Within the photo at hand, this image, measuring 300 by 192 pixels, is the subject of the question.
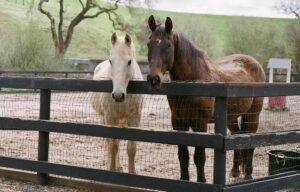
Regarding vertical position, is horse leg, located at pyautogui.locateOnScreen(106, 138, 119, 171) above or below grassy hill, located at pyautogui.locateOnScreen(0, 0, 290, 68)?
below

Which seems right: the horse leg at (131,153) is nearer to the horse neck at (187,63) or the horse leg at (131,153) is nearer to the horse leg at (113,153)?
the horse leg at (113,153)

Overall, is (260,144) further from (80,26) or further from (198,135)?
(80,26)

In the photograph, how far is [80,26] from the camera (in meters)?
65.5

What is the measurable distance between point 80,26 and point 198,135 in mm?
62121

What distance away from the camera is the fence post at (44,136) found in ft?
20.4

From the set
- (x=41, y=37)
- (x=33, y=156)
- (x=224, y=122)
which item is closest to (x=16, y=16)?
(x=41, y=37)

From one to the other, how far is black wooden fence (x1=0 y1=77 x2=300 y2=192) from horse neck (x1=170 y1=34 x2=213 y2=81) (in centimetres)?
40

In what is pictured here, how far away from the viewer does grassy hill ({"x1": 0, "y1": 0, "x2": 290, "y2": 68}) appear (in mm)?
41812

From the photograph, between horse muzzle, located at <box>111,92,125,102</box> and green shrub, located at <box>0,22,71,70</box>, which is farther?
green shrub, located at <box>0,22,71,70</box>

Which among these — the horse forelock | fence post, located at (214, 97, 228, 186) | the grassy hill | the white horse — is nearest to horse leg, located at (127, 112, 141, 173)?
the white horse

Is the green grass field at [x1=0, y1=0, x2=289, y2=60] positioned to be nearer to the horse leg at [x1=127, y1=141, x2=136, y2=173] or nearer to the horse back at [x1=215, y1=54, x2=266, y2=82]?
the horse back at [x1=215, y1=54, x2=266, y2=82]

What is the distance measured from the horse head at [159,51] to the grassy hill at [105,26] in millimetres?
31986

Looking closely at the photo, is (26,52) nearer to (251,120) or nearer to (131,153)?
(131,153)

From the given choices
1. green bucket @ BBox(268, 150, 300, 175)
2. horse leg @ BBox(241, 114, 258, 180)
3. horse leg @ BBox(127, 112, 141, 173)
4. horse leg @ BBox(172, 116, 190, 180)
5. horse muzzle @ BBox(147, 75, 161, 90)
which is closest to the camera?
horse muzzle @ BBox(147, 75, 161, 90)
